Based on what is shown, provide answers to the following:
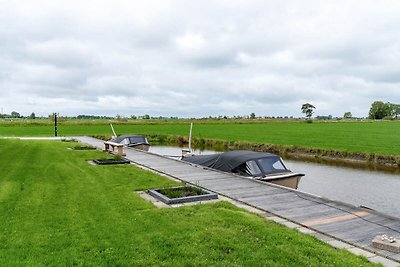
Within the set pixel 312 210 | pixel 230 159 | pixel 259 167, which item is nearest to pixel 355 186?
pixel 259 167

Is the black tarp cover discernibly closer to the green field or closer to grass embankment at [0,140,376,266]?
grass embankment at [0,140,376,266]

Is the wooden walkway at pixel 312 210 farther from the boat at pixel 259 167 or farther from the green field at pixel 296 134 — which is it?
the green field at pixel 296 134

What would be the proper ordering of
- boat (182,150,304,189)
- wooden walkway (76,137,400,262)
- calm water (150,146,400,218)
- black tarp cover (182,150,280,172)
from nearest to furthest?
wooden walkway (76,137,400,262), boat (182,150,304,189), calm water (150,146,400,218), black tarp cover (182,150,280,172)

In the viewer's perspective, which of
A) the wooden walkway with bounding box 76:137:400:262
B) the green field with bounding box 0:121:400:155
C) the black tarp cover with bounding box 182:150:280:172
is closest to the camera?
the wooden walkway with bounding box 76:137:400:262

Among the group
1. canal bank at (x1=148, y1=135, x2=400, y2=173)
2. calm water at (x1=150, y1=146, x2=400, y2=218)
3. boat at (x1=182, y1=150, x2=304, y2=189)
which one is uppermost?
boat at (x1=182, y1=150, x2=304, y2=189)

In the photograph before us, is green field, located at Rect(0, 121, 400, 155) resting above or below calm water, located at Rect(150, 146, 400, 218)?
above

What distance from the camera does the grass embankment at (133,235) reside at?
645cm

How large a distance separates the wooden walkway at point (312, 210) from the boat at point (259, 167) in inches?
41.5

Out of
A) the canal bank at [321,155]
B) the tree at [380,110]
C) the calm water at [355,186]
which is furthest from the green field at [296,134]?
the tree at [380,110]

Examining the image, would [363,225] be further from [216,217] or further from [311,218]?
[216,217]

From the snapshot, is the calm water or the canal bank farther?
the canal bank

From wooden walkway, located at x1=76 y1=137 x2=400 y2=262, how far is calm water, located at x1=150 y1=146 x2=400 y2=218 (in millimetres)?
5809

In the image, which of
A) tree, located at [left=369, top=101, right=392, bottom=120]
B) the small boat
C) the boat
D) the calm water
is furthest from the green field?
tree, located at [left=369, top=101, right=392, bottom=120]

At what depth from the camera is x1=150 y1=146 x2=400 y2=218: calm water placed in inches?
663
